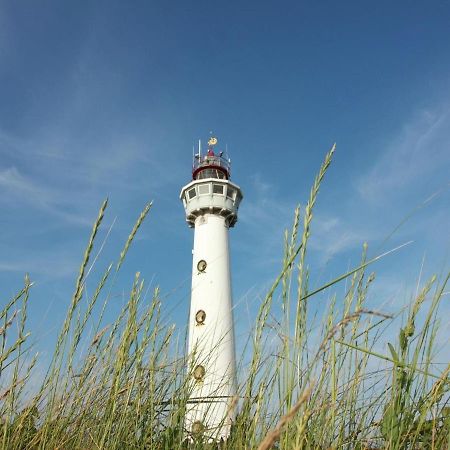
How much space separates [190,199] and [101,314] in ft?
56.9

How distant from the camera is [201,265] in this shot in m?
17.2

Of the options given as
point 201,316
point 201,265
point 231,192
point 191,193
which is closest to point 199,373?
point 201,316

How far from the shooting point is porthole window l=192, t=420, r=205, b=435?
241 cm

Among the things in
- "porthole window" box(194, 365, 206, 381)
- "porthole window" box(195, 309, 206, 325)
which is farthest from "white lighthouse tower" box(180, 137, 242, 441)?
"porthole window" box(194, 365, 206, 381)

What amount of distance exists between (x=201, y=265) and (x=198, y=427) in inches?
580

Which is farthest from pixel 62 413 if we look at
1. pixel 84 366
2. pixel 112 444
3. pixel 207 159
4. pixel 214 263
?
pixel 207 159

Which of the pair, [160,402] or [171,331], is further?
[171,331]

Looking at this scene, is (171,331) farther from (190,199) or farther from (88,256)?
(190,199)

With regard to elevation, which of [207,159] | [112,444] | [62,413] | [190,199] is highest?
[207,159]

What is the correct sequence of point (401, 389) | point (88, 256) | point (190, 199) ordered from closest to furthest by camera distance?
point (401, 389) < point (88, 256) < point (190, 199)

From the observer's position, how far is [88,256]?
2.06 metres

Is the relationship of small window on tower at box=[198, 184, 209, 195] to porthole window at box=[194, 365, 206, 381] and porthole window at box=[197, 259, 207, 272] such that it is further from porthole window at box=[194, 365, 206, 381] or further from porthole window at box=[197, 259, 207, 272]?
porthole window at box=[194, 365, 206, 381]

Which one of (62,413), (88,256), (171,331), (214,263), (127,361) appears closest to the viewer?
(88,256)

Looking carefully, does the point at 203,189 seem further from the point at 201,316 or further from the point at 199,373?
the point at 199,373
